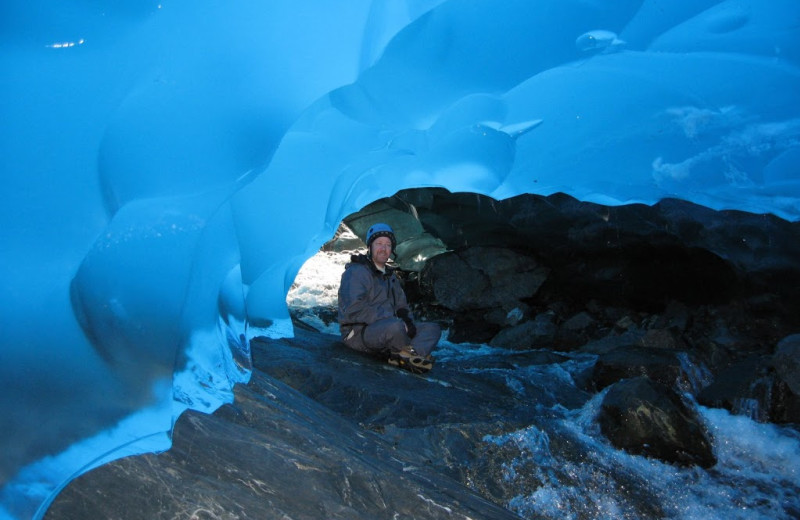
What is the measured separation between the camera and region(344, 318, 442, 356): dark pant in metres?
5.51

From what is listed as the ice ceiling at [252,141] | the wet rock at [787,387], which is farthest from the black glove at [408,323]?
the wet rock at [787,387]

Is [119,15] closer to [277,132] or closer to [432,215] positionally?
[277,132]

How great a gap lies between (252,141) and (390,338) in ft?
9.16

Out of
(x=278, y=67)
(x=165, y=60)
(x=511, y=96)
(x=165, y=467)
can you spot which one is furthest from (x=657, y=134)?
(x=165, y=467)

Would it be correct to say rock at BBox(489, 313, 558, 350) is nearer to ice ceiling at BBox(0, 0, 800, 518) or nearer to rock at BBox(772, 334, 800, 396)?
ice ceiling at BBox(0, 0, 800, 518)

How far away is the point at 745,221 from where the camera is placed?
25.7 feet

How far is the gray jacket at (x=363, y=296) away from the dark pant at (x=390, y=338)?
0.10 m

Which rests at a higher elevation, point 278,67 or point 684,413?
point 278,67

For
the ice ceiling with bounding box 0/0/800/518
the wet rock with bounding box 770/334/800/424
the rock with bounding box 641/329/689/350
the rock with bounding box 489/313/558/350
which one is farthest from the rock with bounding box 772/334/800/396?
the rock with bounding box 489/313/558/350

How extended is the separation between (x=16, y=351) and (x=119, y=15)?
52.7 inches

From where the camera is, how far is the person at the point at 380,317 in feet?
18.1

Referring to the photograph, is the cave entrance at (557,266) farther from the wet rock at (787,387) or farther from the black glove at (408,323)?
the black glove at (408,323)

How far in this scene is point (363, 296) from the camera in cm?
568

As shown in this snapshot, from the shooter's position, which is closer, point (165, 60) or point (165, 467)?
point (165, 467)
